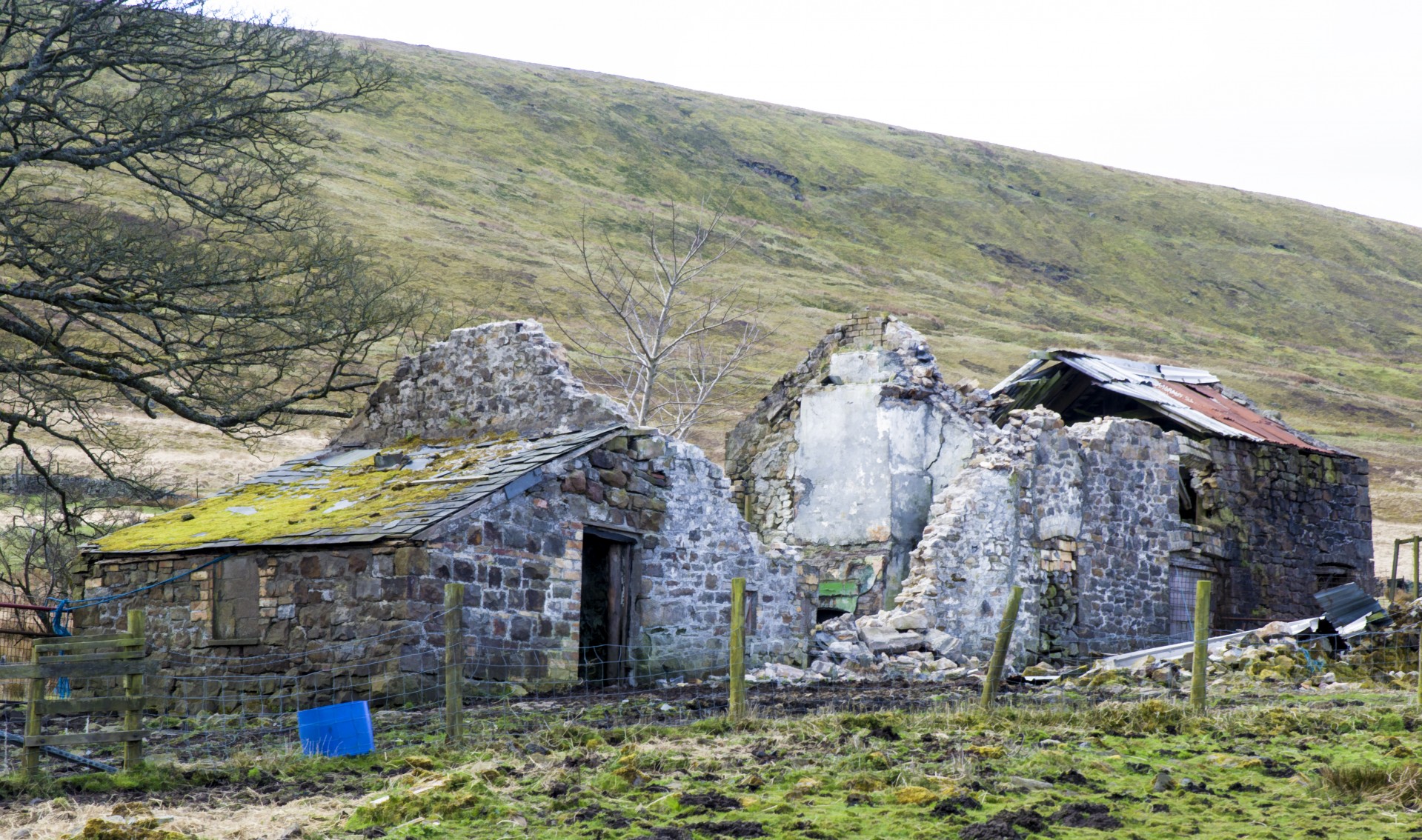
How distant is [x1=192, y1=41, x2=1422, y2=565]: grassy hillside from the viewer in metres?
76.8

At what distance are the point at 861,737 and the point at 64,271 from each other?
10967 millimetres

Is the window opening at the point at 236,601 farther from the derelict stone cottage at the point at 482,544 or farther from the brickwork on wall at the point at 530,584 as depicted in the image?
the brickwork on wall at the point at 530,584

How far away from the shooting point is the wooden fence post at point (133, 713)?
9.26m

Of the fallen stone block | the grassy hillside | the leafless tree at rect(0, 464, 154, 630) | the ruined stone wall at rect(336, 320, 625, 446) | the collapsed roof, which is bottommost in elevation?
the fallen stone block

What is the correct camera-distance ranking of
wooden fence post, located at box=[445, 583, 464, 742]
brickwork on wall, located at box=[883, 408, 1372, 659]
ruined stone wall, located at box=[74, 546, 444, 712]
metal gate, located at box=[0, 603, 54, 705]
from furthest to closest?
brickwork on wall, located at box=[883, 408, 1372, 659]
metal gate, located at box=[0, 603, 54, 705]
ruined stone wall, located at box=[74, 546, 444, 712]
wooden fence post, located at box=[445, 583, 464, 742]

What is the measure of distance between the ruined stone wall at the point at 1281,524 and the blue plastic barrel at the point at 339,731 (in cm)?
1664

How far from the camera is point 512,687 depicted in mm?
14398

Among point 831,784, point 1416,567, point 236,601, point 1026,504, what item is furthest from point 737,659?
point 1416,567

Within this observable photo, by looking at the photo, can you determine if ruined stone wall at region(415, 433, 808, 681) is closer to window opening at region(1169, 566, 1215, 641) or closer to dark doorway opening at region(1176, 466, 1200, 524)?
window opening at region(1169, 566, 1215, 641)

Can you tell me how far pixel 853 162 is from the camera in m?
138

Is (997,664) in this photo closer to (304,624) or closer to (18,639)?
(304,624)

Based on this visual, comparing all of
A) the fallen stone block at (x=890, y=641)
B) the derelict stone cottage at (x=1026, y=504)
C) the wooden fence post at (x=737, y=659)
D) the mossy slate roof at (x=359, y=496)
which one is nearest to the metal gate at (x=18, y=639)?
the mossy slate roof at (x=359, y=496)

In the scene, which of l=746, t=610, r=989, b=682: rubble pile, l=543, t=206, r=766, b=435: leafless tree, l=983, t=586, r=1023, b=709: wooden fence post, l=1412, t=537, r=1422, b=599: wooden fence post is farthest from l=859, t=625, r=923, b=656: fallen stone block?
l=543, t=206, r=766, b=435: leafless tree

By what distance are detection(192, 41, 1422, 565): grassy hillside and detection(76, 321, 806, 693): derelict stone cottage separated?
41016 mm
